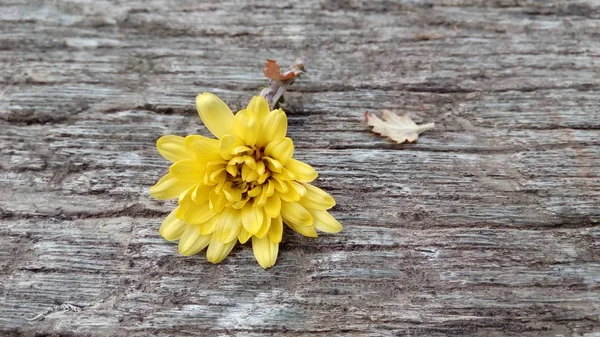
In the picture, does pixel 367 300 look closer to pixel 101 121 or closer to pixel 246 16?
pixel 101 121

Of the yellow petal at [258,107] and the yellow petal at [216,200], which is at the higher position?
the yellow petal at [258,107]

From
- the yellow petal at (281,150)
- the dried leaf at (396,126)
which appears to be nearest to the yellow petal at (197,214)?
the yellow petal at (281,150)

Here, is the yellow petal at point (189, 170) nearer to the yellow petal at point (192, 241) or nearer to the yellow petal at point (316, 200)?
the yellow petal at point (192, 241)

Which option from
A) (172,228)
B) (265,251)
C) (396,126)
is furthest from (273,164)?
Answer: (396,126)

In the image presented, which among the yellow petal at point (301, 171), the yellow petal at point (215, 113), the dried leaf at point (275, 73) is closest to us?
the yellow petal at point (301, 171)

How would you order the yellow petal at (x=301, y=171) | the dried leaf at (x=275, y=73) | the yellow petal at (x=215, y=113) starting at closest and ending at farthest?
1. the yellow petal at (x=301, y=171)
2. the yellow petal at (x=215, y=113)
3. the dried leaf at (x=275, y=73)

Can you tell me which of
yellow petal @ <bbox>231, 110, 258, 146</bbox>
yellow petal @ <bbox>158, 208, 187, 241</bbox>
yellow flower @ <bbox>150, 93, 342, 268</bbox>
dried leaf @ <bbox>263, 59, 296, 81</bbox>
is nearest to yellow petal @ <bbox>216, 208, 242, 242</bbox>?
yellow flower @ <bbox>150, 93, 342, 268</bbox>

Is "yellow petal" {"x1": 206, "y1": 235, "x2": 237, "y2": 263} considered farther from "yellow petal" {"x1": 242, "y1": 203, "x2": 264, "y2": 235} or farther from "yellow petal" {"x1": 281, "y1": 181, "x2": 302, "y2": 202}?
"yellow petal" {"x1": 281, "y1": 181, "x2": 302, "y2": 202}

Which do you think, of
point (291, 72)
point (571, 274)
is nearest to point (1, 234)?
point (291, 72)
